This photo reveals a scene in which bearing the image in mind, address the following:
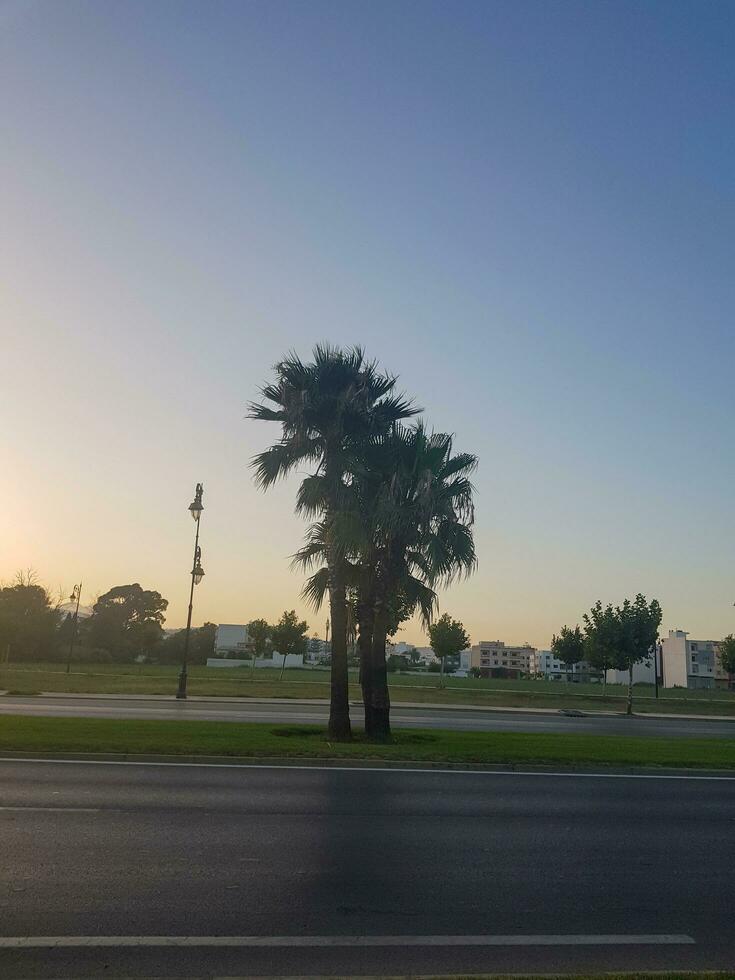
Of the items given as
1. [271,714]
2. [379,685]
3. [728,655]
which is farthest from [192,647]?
[379,685]

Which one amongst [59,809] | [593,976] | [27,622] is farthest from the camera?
[27,622]

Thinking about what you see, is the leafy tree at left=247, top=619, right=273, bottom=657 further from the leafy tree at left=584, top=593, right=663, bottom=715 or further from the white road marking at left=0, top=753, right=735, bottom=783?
the white road marking at left=0, top=753, right=735, bottom=783

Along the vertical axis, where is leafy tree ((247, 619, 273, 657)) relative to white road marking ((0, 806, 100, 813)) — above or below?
above

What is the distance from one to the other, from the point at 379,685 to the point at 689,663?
14146 centimetres

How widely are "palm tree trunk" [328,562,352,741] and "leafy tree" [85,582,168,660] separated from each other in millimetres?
76518

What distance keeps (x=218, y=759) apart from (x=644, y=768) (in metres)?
7.72

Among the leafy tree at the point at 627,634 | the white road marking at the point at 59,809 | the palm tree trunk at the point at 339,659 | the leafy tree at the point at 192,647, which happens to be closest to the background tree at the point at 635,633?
the leafy tree at the point at 627,634

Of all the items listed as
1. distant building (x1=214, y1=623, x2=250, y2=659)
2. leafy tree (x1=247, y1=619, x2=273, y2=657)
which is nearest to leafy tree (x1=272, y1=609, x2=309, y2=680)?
leafy tree (x1=247, y1=619, x2=273, y2=657)

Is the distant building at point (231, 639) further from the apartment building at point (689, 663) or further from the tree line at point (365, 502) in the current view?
the tree line at point (365, 502)

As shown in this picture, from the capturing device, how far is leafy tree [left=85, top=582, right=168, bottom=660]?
92688 millimetres

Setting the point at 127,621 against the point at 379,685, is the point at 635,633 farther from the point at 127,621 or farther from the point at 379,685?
the point at 127,621

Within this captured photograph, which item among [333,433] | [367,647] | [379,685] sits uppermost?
[333,433]

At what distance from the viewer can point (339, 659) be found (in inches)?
715

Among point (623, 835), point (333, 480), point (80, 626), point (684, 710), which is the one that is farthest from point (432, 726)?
point (80, 626)
